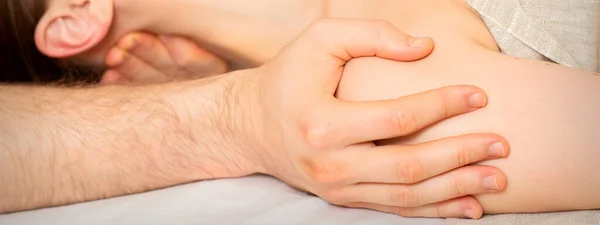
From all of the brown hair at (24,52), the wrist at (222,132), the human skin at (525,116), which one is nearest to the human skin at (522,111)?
the human skin at (525,116)

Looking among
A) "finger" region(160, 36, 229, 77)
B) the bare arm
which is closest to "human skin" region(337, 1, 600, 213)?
the bare arm

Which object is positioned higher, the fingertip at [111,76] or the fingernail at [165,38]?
the fingernail at [165,38]

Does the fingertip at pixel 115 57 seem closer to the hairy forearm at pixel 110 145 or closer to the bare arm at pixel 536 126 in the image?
the hairy forearm at pixel 110 145

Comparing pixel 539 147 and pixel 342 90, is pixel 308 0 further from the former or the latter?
pixel 539 147

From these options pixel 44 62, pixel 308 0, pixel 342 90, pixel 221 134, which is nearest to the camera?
pixel 342 90

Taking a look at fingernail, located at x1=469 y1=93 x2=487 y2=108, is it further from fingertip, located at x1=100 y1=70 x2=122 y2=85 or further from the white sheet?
fingertip, located at x1=100 y1=70 x2=122 y2=85

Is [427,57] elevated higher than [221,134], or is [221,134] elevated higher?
[427,57]

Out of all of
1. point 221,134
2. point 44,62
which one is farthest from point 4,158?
point 44,62
